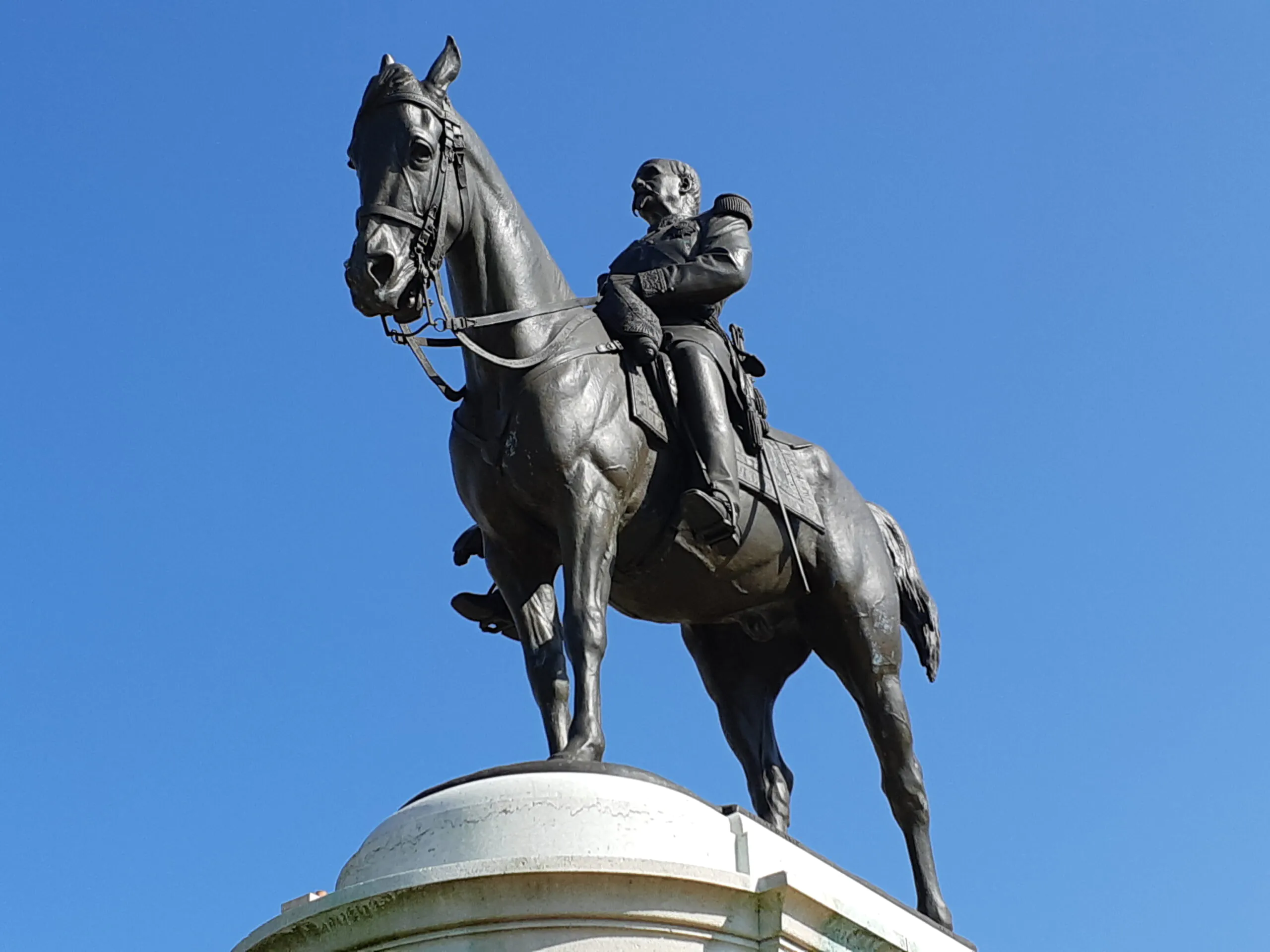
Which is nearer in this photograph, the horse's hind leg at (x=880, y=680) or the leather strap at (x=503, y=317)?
the leather strap at (x=503, y=317)

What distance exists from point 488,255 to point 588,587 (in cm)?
180

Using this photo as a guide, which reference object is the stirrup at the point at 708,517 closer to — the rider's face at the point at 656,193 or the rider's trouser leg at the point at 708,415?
the rider's trouser leg at the point at 708,415

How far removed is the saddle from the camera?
980 centimetres

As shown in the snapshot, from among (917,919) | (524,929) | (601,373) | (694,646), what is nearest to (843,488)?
(694,646)

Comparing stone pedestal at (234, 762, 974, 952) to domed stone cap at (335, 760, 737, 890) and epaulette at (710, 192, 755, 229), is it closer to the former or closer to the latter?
domed stone cap at (335, 760, 737, 890)

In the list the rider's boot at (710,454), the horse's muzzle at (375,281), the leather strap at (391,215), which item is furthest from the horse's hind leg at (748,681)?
the leather strap at (391,215)

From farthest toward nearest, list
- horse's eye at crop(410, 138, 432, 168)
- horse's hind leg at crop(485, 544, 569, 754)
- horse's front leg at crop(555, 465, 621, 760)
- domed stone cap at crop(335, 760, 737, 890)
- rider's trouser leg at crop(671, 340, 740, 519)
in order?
1. rider's trouser leg at crop(671, 340, 740, 519)
2. horse's hind leg at crop(485, 544, 569, 754)
3. horse's eye at crop(410, 138, 432, 168)
4. horse's front leg at crop(555, 465, 621, 760)
5. domed stone cap at crop(335, 760, 737, 890)

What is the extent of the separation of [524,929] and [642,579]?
273 centimetres

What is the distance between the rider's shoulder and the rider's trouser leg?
1.13m

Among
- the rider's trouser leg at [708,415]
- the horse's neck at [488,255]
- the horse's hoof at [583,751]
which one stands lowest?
the horse's hoof at [583,751]

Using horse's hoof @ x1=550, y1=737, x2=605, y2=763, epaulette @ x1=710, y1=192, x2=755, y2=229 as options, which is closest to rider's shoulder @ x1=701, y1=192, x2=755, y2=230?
epaulette @ x1=710, y1=192, x2=755, y2=229

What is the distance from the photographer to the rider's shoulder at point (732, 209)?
431 inches

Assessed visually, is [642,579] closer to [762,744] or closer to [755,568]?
[755,568]

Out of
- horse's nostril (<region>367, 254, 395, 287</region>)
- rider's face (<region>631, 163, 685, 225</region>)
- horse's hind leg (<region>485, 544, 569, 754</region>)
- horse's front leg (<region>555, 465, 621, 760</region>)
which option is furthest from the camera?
rider's face (<region>631, 163, 685, 225</region>)
